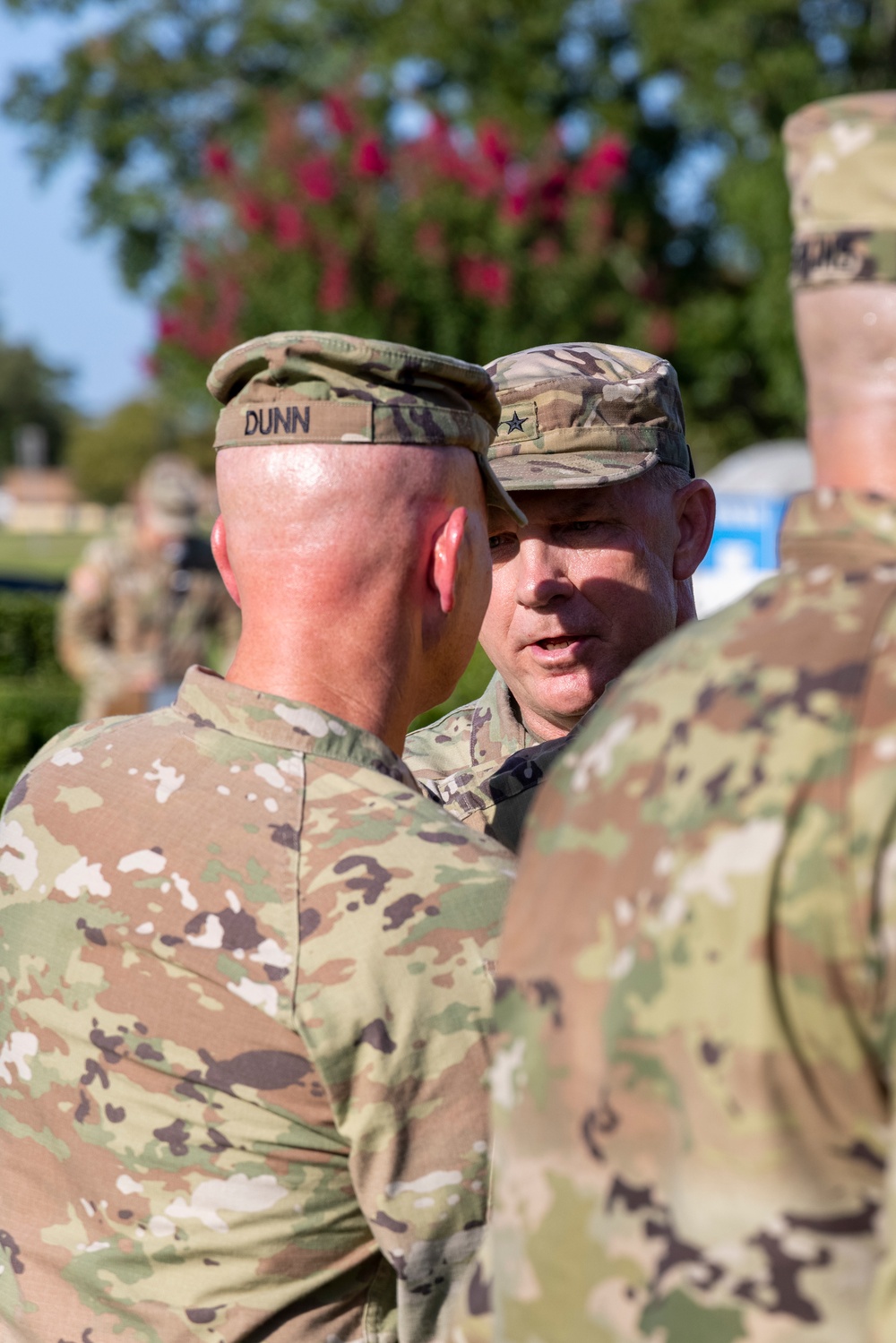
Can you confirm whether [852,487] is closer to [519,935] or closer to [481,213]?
[519,935]

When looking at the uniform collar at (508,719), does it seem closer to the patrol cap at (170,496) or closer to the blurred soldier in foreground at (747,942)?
the blurred soldier in foreground at (747,942)

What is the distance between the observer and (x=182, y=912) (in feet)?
6.75

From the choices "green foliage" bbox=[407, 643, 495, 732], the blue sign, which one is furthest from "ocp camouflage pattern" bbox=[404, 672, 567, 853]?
the blue sign

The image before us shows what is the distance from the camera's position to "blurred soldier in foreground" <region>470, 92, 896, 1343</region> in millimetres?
1368

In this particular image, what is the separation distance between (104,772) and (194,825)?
21 cm

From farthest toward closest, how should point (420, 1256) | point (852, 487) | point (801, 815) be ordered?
point (420, 1256) < point (852, 487) < point (801, 815)

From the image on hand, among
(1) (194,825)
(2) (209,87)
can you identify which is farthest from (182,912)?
(2) (209,87)

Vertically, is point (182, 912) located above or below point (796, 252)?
below

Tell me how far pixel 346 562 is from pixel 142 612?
7.51 metres

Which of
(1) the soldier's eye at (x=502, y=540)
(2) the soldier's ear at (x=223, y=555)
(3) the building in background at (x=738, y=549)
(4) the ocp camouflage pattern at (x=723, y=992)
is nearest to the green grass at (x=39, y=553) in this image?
(3) the building in background at (x=738, y=549)

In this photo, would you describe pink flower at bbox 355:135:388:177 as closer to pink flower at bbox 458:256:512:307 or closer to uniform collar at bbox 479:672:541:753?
pink flower at bbox 458:256:512:307

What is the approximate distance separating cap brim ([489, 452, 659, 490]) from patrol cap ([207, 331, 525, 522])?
75 centimetres

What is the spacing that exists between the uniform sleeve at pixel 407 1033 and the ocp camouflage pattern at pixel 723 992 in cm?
33

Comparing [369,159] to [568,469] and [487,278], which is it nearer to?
[487,278]
